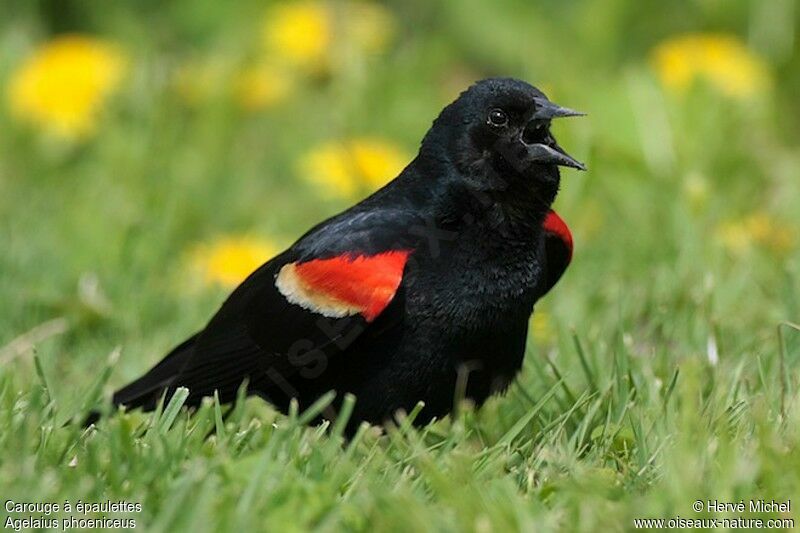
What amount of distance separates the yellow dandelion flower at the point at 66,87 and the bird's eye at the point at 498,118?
2885 millimetres

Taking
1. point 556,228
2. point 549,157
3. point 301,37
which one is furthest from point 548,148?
point 301,37

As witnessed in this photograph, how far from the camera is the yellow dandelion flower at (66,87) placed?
5719mm

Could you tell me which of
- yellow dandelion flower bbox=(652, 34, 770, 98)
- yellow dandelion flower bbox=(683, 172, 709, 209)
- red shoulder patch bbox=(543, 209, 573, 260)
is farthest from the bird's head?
yellow dandelion flower bbox=(652, 34, 770, 98)

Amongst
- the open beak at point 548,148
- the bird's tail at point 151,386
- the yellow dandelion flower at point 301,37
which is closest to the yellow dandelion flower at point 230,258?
the bird's tail at point 151,386

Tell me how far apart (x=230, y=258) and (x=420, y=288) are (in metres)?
1.73

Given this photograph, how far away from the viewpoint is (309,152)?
19.2 ft

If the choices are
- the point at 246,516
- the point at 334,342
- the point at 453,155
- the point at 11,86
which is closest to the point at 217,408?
the point at 334,342

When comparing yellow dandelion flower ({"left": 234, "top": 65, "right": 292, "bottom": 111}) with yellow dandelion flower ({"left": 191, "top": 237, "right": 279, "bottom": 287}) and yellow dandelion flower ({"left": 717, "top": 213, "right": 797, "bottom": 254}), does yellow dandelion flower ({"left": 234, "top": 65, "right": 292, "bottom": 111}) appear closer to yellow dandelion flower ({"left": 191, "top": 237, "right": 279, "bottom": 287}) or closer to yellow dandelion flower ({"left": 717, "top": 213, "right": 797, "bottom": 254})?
yellow dandelion flower ({"left": 191, "top": 237, "right": 279, "bottom": 287})

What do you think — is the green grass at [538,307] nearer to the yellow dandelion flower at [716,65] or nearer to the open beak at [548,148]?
the yellow dandelion flower at [716,65]

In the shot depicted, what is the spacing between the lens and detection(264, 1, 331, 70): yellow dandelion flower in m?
6.56

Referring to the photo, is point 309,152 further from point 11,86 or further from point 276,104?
point 11,86

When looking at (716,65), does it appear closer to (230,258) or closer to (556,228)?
(230,258)

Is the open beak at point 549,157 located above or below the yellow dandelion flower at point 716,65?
above

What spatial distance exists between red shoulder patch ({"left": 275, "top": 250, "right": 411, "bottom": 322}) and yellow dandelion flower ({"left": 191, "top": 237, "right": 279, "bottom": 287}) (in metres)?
1.28
